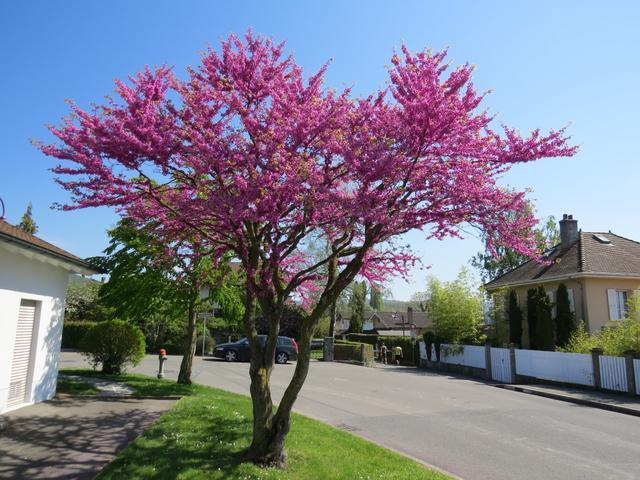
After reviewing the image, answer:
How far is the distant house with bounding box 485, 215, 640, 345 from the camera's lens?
80.7 ft

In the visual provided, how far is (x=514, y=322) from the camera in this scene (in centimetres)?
2727

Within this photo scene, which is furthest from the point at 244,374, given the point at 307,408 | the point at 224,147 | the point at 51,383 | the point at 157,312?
the point at 224,147

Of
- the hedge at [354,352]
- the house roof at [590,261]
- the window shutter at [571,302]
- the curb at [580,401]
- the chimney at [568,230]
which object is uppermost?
the chimney at [568,230]

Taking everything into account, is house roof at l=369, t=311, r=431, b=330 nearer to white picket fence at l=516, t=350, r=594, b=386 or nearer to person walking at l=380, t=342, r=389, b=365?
person walking at l=380, t=342, r=389, b=365

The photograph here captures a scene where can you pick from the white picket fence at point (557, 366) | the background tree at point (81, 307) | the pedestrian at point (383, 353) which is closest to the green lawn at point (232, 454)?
the white picket fence at point (557, 366)

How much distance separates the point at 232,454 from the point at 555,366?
16.3m

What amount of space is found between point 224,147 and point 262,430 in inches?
156

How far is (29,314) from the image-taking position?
9.83 meters

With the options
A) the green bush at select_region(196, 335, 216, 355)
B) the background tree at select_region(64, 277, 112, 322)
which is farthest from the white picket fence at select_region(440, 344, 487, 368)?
the background tree at select_region(64, 277, 112, 322)

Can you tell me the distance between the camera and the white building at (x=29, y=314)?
8555 mm

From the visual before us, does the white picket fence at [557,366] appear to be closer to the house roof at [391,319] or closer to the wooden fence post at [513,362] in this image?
the wooden fence post at [513,362]

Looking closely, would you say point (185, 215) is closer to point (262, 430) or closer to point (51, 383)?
point (262, 430)

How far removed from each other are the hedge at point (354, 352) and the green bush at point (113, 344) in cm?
1595

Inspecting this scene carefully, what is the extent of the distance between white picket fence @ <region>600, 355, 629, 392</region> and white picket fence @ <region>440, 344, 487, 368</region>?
6.22 metres
